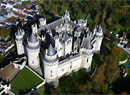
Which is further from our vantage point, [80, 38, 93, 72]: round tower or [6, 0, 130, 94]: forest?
[80, 38, 93, 72]: round tower

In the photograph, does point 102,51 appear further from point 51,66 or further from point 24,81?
point 24,81

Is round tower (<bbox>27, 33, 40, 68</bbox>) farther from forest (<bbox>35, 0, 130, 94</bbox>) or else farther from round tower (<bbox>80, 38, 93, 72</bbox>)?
round tower (<bbox>80, 38, 93, 72</bbox>)

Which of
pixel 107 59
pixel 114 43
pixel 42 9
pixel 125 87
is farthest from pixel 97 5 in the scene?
pixel 125 87

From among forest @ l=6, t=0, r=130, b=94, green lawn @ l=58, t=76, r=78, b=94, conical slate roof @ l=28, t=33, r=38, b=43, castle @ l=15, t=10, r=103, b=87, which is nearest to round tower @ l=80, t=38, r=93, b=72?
castle @ l=15, t=10, r=103, b=87

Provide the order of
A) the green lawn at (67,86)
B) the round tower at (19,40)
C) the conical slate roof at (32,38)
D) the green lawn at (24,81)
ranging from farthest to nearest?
1. the round tower at (19,40)
2. the green lawn at (67,86)
3. the conical slate roof at (32,38)
4. the green lawn at (24,81)

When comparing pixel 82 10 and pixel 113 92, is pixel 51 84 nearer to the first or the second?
pixel 113 92

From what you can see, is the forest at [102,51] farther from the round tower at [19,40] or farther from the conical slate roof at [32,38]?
the round tower at [19,40]

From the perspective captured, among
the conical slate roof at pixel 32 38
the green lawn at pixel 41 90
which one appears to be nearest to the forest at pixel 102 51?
the green lawn at pixel 41 90
